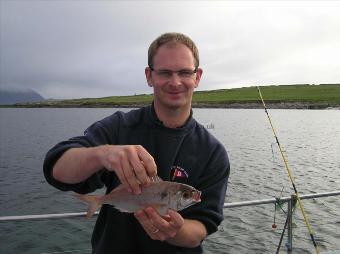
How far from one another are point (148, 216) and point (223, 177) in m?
1.05

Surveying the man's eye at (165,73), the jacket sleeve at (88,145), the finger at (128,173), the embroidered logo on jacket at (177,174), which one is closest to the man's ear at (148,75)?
the man's eye at (165,73)

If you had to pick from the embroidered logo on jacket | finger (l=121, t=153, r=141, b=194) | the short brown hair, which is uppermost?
the short brown hair

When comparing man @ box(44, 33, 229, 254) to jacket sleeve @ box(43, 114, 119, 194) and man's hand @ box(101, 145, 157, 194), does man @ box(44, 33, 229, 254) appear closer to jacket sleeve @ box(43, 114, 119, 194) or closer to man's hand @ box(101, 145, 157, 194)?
jacket sleeve @ box(43, 114, 119, 194)

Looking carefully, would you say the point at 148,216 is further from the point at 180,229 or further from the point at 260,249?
the point at 260,249

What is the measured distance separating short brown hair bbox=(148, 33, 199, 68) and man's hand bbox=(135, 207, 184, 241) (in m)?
1.36

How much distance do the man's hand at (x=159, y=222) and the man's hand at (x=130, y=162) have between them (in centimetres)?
35

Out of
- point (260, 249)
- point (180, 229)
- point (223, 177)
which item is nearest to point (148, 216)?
point (180, 229)

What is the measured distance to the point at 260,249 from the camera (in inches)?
548

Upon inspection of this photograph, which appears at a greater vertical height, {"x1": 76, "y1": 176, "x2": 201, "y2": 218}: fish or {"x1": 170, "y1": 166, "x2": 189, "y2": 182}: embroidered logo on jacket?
{"x1": 170, "y1": 166, "x2": 189, "y2": 182}: embroidered logo on jacket

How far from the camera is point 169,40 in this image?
3.44 metres

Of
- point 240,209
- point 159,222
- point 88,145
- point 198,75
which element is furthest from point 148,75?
point 240,209

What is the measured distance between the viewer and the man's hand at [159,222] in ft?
9.20

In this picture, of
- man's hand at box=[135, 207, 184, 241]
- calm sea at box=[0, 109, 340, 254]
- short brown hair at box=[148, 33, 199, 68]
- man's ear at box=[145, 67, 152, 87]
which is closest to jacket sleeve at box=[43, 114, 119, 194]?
man's ear at box=[145, 67, 152, 87]

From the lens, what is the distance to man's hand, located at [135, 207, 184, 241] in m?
2.80
